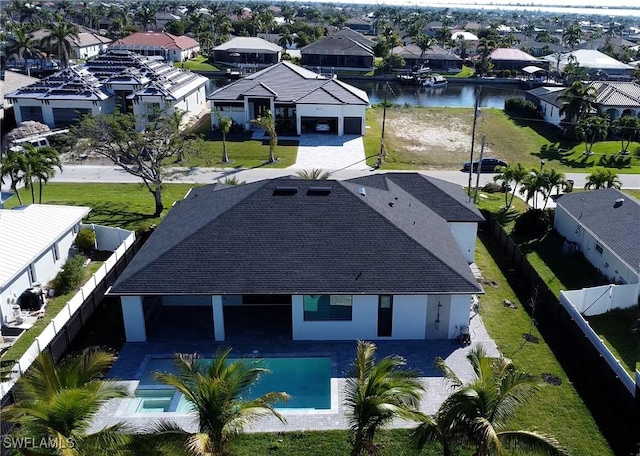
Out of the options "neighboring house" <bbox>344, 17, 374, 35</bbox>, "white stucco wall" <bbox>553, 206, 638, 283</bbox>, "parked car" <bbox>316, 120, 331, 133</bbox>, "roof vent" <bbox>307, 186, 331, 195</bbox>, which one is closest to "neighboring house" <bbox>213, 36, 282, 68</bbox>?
"parked car" <bbox>316, 120, 331, 133</bbox>

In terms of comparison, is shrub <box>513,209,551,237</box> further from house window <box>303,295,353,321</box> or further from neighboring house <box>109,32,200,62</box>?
neighboring house <box>109,32,200,62</box>

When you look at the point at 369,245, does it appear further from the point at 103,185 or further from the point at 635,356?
the point at 103,185

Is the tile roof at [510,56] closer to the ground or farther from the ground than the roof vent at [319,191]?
closer to the ground

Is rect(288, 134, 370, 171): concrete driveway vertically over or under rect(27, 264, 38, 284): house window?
under

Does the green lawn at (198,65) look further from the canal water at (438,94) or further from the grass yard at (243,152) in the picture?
the grass yard at (243,152)

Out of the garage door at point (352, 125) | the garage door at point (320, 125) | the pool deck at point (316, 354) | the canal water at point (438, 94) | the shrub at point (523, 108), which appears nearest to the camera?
the pool deck at point (316, 354)

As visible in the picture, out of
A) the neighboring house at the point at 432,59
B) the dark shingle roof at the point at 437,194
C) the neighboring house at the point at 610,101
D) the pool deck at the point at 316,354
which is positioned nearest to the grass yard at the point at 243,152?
the dark shingle roof at the point at 437,194

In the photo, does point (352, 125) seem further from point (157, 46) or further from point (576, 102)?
point (157, 46)

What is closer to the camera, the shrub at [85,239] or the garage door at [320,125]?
the shrub at [85,239]
